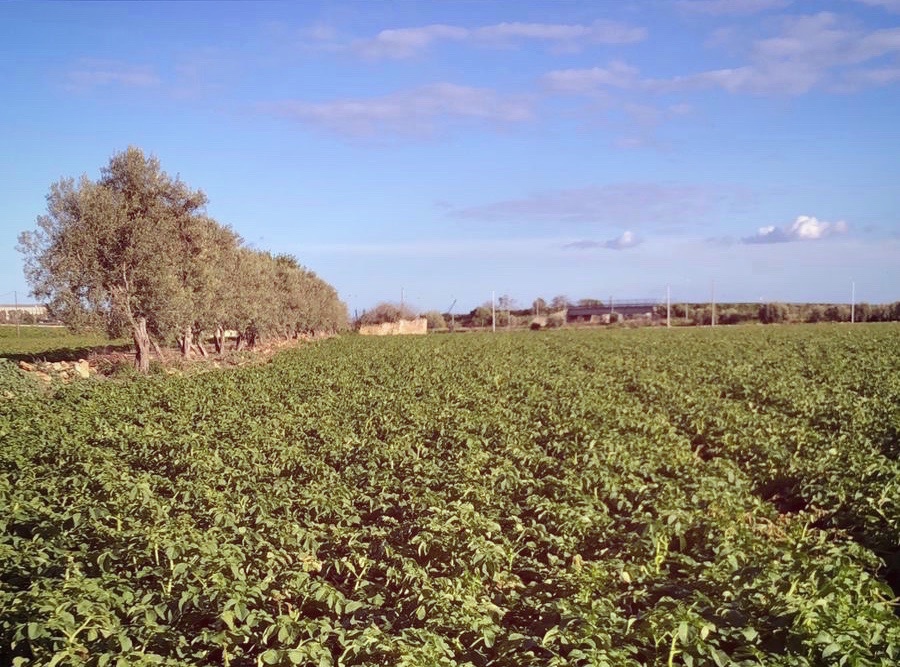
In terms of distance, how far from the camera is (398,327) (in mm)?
92750

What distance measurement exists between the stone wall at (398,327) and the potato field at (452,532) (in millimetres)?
71753

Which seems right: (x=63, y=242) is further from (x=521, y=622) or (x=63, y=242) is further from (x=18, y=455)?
(x=521, y=622)

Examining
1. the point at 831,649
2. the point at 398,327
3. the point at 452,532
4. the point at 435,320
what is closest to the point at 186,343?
the point at 452,532

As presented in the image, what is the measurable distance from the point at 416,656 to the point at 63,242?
26.7 metres

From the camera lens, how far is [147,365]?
1151 inches

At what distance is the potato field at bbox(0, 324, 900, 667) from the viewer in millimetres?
5395

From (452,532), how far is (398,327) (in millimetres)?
85186

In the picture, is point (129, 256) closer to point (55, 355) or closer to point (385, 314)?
point (55, 355)

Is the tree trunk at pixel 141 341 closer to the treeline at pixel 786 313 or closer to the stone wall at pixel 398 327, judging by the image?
the stone wall at pixel 398 327

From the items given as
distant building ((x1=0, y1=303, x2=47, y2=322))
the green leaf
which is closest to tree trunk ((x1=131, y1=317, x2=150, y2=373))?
the green leaf

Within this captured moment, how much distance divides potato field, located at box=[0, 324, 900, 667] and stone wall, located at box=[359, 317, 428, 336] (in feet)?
235

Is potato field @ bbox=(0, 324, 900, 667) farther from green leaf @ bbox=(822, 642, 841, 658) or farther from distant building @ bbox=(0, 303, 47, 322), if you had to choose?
distant building @ bbox=(0, 303, 47, 322)

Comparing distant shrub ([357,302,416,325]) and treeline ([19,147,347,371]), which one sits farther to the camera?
distant shrub ([357,302,416,325])

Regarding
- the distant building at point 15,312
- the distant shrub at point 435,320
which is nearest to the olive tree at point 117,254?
the distant building at point 15,312
